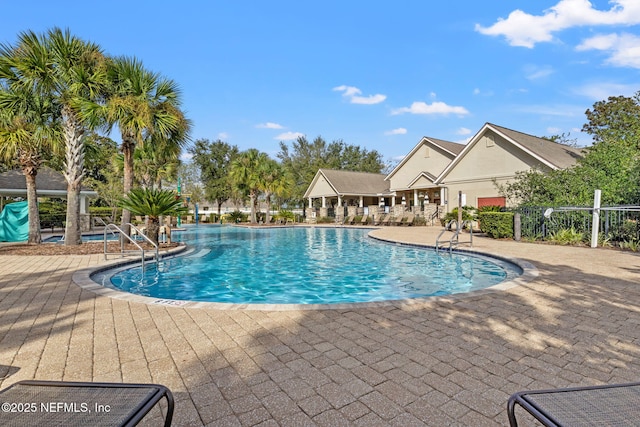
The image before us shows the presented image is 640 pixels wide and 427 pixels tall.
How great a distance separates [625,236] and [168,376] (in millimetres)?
14615

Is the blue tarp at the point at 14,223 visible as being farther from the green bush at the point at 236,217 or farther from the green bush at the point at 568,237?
the green bush at the point at 568,237

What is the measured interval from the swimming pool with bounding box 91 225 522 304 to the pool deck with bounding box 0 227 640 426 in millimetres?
2098

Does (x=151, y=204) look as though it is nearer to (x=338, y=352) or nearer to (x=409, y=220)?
(x=338, y=352)

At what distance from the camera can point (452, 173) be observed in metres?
24.4

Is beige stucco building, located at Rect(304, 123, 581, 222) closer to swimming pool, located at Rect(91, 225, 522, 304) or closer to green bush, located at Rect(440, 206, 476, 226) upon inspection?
green bush, located at Rect(440, 206, 476, 226)

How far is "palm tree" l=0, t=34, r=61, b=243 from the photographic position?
34.3 ft

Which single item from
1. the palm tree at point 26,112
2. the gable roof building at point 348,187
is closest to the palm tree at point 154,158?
the palm tree at point 26,112

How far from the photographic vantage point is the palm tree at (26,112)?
10.5 meters

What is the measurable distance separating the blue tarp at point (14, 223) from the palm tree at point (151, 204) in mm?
6295

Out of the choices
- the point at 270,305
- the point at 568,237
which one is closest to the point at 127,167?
the point at 270,305

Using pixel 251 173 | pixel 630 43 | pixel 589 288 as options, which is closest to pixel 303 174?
pixel 251 173

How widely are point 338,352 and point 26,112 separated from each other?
544 inches

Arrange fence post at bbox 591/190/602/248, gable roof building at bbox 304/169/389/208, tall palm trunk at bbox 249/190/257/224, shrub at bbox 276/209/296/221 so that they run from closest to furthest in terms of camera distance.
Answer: fence post at bbox 591/190/602/248 < tall palm trunk at bbox 249/190/257/224 < shrub at bbox 276/209/296/221 < gable roof building at bbox 304/169/389/208

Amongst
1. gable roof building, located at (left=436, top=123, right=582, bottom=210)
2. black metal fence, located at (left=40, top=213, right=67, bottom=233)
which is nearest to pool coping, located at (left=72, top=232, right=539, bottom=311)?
gable roof building, located at (left=436, top=123, right=582, bottom=210)
